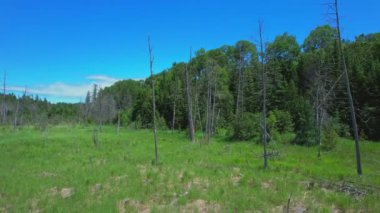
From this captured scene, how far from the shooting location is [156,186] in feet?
40.1

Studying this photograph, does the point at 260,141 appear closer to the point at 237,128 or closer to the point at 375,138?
the point at 237,128

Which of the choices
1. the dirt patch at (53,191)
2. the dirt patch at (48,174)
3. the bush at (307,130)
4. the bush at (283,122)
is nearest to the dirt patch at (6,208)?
the dirt patch at (53,191)

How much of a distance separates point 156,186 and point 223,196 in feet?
9.50

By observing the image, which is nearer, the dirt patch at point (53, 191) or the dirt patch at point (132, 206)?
the dirt patch at point (132, 206)

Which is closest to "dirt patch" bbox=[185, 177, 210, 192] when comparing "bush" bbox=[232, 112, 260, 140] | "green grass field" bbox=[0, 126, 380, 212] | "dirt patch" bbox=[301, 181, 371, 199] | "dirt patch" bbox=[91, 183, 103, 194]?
"green grass field" bbox=[0, 126, 380, 212]

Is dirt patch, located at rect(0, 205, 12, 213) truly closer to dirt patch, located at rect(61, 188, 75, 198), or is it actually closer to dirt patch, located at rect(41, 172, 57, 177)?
dirt patch, located at rect(61, 188, 75, 198)

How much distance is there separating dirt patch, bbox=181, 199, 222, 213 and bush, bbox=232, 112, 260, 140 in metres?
25.3

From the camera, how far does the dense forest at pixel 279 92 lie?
28.2m

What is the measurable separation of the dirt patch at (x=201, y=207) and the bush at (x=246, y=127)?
997 inches

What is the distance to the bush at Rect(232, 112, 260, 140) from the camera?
116 ft

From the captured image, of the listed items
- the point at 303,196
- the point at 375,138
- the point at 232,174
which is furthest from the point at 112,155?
the point at 375,138

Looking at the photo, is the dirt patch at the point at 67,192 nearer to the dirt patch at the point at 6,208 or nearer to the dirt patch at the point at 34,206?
the dirt patch at the point at 34,206

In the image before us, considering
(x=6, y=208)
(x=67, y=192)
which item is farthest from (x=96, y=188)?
(x=6, y=208)

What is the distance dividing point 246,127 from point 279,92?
9647 millimetres
